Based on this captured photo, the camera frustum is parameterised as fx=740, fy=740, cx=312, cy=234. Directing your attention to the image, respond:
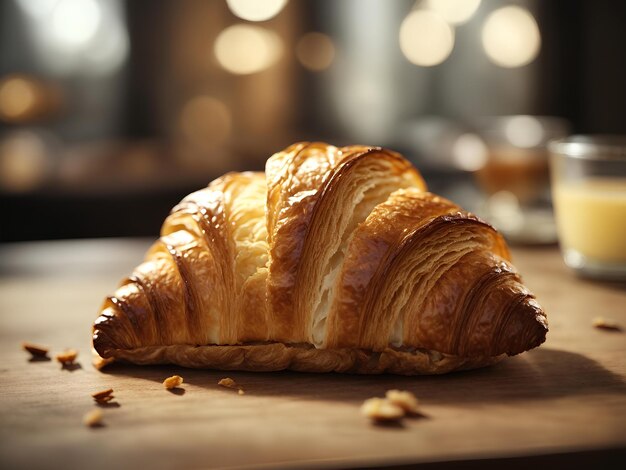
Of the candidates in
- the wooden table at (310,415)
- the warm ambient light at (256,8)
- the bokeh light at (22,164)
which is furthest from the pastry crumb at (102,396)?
the warm ambient light at (256,8)

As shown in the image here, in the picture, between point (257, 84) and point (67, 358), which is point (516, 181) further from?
point (257, 84)

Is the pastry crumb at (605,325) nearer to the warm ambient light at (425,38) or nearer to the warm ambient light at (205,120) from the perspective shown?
the warm ambient light at (205,120)

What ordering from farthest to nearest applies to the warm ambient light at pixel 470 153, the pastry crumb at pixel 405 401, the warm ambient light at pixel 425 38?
the warm ambient light at pixel 425 38 < the warm ambient light at pixel 470 153 < the pastry crumb at pixel 405 401

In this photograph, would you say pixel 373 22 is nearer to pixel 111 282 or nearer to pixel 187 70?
pixel 187 70

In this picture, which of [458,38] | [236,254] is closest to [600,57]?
[458,38]

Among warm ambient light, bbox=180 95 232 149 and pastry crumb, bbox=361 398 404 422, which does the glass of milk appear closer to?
pastry crumb, bbox=361 398 404 422

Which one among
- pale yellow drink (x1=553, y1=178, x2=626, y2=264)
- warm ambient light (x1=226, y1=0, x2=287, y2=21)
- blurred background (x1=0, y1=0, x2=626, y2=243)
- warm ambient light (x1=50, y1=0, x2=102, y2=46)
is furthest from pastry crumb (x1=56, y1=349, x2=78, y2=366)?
warm ambient light (x1=50, y1=0, x2=102, y2=46)
